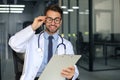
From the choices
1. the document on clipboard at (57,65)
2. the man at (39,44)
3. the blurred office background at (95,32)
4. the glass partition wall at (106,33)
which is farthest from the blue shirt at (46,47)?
the glass partition wall at (106,33)

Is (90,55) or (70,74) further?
(90,55)

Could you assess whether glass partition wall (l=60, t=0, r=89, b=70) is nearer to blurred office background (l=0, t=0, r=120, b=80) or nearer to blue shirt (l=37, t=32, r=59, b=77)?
blurred office background (l=0, t=0, r=120, b=80)

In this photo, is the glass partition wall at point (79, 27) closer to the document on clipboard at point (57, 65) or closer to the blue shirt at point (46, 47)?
the blue shirt at point (46, 47)

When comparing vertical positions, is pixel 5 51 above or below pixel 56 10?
below

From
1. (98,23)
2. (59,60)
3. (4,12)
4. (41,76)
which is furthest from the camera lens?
(98,23)

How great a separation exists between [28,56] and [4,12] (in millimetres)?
3421

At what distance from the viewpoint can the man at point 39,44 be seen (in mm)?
1750

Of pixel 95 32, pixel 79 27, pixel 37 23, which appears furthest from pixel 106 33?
pixel 37 23

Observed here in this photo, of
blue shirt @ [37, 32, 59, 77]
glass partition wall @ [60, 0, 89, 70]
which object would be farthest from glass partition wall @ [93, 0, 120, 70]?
blue shirt @ [37, 32, 59, 77]

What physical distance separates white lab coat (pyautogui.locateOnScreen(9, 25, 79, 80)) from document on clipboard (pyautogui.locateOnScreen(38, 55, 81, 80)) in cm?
10

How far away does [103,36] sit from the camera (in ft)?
23.0

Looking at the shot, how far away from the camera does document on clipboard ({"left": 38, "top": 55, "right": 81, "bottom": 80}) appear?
1624 mm

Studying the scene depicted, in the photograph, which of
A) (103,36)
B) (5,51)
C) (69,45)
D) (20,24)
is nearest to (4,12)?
(20,24)

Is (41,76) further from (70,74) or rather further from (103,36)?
(103,36)
